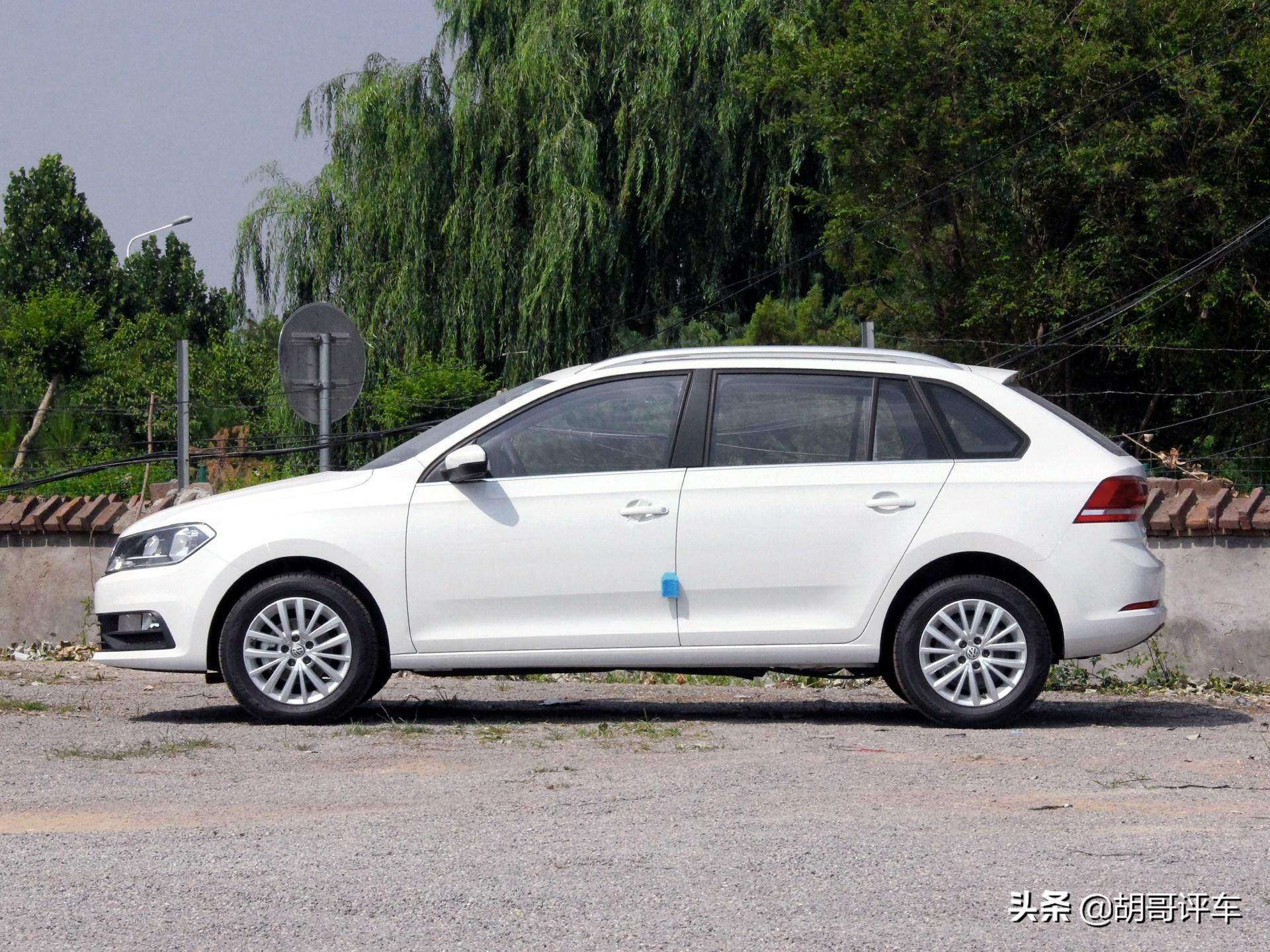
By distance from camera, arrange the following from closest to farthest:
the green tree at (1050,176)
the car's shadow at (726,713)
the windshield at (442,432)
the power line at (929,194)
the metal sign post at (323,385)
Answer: the windshield at (442,432)
the car's shadow at (726,713)
the metal sign post at (323,385)
the green tree at (1050,176)
the power line at (929,194)

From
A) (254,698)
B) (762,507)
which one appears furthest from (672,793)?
(254,698)

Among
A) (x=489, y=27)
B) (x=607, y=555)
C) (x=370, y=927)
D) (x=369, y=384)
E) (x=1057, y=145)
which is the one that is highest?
(x=489, y=27)

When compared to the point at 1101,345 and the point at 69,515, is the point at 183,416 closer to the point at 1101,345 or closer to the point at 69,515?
the point at 69,515

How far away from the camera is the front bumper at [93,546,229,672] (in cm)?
763

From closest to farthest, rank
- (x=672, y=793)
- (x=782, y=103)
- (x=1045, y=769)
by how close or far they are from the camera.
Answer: (x=672, y=793), (x=1045, y=769), (x=782, y=103)

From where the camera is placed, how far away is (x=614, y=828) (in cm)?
518

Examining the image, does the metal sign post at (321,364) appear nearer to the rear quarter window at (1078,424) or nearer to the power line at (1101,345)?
the rear quarter window at (1078,424)

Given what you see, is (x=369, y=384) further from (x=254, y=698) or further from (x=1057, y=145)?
(x=254, y=698)

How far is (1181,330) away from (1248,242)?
1.72 metres

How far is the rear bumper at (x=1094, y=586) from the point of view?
7.56 metres

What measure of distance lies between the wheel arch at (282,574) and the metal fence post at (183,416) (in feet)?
17.4

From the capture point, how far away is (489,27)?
27281 mm

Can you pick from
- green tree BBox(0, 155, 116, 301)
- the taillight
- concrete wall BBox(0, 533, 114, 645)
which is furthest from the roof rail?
green tree BBox(0, 155, 116, 301)

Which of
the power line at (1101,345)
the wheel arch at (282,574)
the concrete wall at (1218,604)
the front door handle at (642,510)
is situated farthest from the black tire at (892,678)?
the power line at (1101,345)
